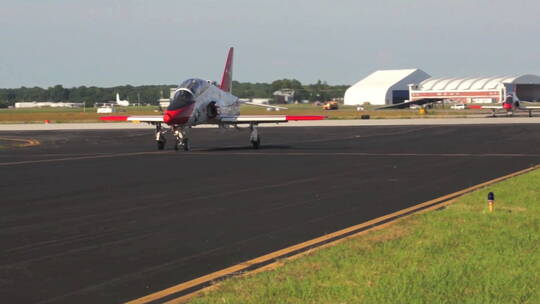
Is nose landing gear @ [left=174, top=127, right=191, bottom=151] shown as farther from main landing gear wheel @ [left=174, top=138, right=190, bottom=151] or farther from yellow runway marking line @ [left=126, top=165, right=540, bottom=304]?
yellow runway marking line @ [left=126, top=165, right=540, bottom=304]

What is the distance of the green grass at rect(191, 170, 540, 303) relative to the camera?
23.7ft

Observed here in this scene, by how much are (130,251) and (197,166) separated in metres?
14.3

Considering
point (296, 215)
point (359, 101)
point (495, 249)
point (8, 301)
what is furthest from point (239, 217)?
point (359, 101)

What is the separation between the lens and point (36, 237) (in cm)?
1088

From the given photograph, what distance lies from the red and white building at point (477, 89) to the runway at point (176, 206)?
118 meters

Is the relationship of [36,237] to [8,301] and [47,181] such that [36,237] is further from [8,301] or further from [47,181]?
[47,181]

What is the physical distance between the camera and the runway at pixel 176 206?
860 cm

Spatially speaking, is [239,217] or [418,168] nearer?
[239,217]

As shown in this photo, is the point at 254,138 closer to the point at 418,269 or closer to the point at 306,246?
the point at 306,246

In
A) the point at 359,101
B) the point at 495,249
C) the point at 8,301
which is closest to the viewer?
the point at 8,301

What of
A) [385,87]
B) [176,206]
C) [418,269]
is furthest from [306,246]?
[385,87]

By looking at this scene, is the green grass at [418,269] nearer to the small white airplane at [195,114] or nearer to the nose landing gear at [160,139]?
the small white airplane at [195,114]

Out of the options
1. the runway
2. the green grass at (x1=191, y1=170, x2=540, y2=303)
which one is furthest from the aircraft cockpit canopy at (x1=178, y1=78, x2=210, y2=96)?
the green grass at (x1=191, y1=170, x2=540, y2=303)

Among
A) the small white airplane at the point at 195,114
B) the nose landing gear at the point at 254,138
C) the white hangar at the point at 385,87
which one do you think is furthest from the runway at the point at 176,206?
the white hangar at the point at 385,87
